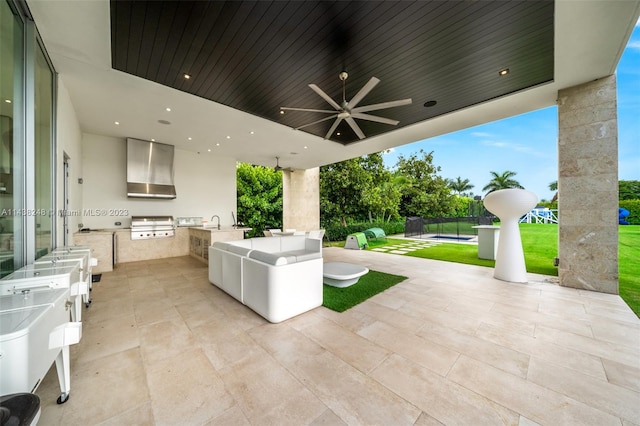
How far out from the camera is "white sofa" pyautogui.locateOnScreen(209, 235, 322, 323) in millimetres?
2660

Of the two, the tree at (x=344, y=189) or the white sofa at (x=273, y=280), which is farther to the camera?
the tree at (x=344, y=189)

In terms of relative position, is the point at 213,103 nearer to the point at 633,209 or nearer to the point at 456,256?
the point at 456,256

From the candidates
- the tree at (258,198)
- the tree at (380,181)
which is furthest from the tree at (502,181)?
the tree at (258,198)

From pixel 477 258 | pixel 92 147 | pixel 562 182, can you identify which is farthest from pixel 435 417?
pixel 92 147

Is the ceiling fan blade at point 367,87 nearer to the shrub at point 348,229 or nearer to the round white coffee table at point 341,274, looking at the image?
the round white coffee table at point 341,274

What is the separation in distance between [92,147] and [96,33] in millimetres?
4478

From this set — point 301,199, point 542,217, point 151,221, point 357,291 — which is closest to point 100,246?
point 151,221

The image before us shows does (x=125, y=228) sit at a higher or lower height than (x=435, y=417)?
higher

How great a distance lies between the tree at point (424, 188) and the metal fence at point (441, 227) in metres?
1.61

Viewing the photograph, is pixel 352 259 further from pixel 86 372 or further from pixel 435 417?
pixel 86 372

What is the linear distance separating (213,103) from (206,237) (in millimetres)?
3059

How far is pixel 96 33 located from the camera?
263cm

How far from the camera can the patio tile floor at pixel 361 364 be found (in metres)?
1.49

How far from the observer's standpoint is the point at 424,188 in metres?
13.9
